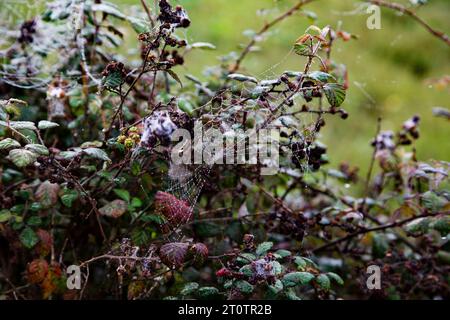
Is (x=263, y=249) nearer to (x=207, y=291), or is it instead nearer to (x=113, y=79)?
(x=207, y=291)

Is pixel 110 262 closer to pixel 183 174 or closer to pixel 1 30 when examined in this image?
pixel 183 174

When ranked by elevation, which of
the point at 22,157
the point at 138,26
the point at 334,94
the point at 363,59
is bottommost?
the point at 22,157

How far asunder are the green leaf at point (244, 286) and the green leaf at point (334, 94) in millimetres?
373

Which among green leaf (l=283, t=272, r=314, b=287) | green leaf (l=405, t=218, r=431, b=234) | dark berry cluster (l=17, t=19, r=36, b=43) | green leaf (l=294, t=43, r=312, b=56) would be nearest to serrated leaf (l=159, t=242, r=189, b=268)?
green leaf (l=283, t=272, r=314, b=287)

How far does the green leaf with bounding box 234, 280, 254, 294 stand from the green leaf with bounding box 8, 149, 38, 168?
442mm

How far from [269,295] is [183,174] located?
313 mm

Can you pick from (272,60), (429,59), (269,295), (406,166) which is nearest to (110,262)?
(269,295)

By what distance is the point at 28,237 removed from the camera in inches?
50.9

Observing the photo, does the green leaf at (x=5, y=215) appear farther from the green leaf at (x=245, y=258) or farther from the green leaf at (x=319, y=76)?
the green leaf at (x=319, y=76)

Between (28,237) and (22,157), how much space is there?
31 centimetres

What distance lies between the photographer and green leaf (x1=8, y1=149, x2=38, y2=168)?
1040 millimetres

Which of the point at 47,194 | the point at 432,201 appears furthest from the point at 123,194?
the point at 432,201

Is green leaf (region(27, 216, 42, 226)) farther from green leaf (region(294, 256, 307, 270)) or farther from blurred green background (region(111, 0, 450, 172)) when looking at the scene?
blurred green background (region(111, 0, 450, 172))

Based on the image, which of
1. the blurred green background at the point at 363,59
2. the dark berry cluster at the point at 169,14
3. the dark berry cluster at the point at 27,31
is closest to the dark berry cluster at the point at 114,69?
the dark berry cluster at the point at 169,14
